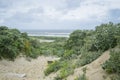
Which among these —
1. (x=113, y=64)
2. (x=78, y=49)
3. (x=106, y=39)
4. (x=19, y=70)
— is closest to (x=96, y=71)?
(x=113, y=64)

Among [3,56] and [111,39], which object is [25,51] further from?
[111,39]

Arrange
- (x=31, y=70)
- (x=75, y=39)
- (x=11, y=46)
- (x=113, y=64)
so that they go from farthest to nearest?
→ (x=11, y=46) < (x=31, y=70) < (x=75, y=39) < (x=113, y=64)

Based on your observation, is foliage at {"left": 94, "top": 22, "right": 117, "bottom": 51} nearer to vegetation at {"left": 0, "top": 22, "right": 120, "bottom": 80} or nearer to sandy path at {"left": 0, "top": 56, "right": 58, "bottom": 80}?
vegetation at {"left": 0, "top": 22, "right": 120, "bottom": 80}

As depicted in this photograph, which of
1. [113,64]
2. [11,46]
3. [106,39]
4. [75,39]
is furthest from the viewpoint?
[11,46]

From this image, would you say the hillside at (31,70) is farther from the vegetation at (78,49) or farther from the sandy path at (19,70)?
the vegetation at (78,49)

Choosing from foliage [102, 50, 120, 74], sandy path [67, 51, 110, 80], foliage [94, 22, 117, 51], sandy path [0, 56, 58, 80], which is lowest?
sandy path [0, 56, 58, 80]

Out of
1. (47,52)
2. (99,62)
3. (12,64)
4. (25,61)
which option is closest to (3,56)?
(12,64)

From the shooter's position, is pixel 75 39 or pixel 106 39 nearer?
pixel 106 39

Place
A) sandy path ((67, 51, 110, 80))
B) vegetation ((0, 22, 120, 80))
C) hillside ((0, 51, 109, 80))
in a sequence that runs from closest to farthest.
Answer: sandy path ((67, 51, 110, 80)), hillside ((0, 51, 109, 80)), vegetation ((0, 22, 120, 80))

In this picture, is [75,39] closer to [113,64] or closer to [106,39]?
[106,39]

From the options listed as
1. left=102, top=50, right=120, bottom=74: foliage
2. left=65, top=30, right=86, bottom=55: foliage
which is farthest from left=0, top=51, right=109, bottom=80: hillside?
left=65, top=30, right=86, bottom=55: foliage

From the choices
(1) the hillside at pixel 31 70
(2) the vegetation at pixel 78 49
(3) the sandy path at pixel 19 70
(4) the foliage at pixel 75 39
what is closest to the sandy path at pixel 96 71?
(1) the hillside at pixel 31 70
